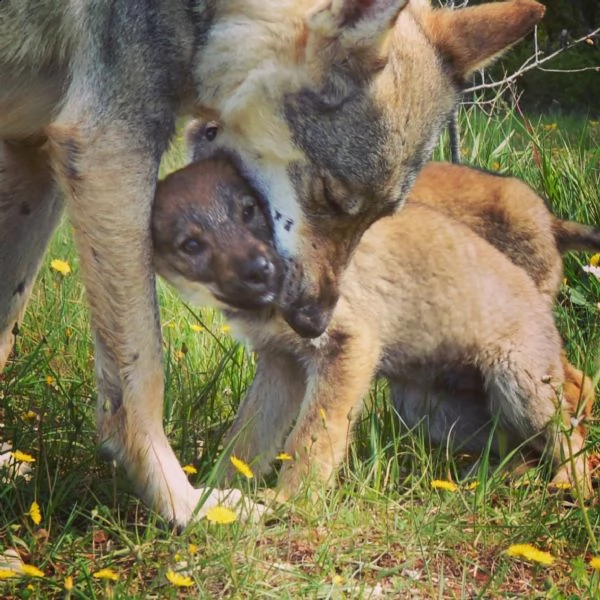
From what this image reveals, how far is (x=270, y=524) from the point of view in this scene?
11.9ft

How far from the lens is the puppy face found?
12.1ft

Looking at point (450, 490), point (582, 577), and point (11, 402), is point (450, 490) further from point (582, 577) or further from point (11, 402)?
point (11, 402)

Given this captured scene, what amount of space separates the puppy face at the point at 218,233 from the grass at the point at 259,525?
24.6 inches

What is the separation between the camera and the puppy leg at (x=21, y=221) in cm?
406

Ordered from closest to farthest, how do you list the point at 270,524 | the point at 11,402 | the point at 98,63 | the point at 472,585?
the point at 472,585 → the point at 98,63 → the point at 270,524 → the point at 11,402

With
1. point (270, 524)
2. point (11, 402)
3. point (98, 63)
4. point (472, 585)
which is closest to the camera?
point (472, 585)

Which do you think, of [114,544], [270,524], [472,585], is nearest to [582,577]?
[472,585]

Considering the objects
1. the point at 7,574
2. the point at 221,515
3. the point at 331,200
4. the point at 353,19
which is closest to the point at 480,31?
the point at 353,19

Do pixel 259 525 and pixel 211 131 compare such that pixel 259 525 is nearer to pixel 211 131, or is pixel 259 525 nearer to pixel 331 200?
pixel 331 200

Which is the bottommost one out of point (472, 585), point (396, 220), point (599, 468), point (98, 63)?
point (599, 468)

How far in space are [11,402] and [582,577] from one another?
7.15ft

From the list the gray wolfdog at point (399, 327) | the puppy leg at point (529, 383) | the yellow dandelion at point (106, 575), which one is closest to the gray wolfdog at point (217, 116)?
the gray wolfdog at point (399, 327)

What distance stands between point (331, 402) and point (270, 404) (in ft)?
1.15

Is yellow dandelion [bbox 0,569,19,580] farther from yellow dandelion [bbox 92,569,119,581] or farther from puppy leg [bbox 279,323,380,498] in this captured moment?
puppy leg [bbox 279,323,380,498]
